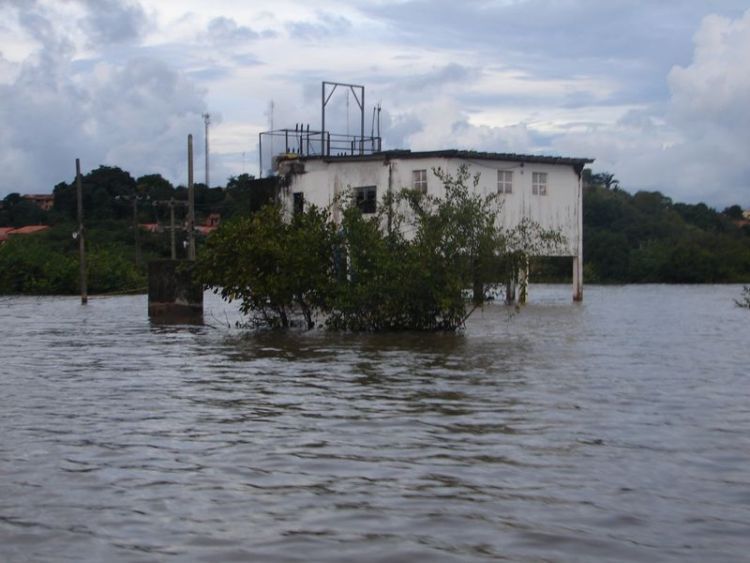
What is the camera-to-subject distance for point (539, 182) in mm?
45062

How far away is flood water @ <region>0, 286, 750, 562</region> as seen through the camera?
8062mm

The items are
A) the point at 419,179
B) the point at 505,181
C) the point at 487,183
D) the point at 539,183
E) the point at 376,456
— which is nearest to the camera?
the point at 376,456

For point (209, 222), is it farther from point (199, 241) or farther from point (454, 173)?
point (454, 173)

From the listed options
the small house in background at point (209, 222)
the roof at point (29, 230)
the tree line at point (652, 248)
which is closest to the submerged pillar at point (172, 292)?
the small house in background at point (209, 222)

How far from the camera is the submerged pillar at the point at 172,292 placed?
35.8 metres

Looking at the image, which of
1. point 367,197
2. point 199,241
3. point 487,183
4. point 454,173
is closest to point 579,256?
point 487,183

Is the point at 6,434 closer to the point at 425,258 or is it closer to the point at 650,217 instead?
the point at 425,258

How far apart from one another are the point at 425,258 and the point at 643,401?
11.7 metres

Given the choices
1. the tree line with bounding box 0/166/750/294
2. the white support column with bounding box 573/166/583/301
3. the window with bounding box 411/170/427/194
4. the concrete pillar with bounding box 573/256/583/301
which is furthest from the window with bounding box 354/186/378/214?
the tree line with bounding box 0/166/750/294

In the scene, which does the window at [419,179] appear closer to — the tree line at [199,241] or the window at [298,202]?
the window at [298,202]

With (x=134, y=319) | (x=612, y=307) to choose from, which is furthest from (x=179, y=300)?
(x=612, y=307)

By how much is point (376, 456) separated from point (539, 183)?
115ft

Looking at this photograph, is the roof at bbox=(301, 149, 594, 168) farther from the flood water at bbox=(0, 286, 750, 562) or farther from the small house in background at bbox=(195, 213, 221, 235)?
the small house in background at bbox=(195, 213, 221, 235)

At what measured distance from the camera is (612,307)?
44000 mm
